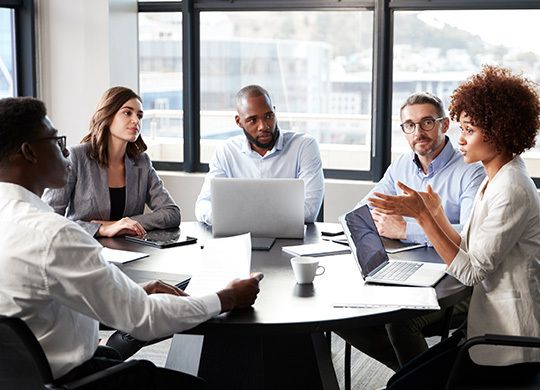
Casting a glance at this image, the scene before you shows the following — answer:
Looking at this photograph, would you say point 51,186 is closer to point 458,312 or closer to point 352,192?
point 458,312

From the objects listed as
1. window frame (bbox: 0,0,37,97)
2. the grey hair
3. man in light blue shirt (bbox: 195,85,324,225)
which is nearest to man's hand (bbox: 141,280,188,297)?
man in light blue shirt (bbox: 195,85,324,225)

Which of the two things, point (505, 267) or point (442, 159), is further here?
point (442, 159)

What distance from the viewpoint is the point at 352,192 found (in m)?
5.04

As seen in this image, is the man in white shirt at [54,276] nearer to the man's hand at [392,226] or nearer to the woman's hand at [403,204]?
the woman's hand at [403,204]

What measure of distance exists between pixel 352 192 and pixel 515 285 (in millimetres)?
2693

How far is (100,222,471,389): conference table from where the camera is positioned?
6.68ft

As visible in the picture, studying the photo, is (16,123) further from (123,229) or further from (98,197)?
(98,197)

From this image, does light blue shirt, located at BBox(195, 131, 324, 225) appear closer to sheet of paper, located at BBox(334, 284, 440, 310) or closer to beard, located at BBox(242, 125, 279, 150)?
beard, located at BBox(242, 125, 279, 150)

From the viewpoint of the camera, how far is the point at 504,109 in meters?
2.50

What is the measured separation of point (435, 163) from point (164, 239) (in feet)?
3.75

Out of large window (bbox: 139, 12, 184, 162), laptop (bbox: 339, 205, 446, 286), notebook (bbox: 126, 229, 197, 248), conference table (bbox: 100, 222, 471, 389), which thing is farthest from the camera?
large window (bbox: 139, 12, 184, 162)

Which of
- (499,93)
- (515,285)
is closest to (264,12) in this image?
(499,93)

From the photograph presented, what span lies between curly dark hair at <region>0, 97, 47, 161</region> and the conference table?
24.1 inches

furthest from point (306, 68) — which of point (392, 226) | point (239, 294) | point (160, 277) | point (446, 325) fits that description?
point (239, 294)
